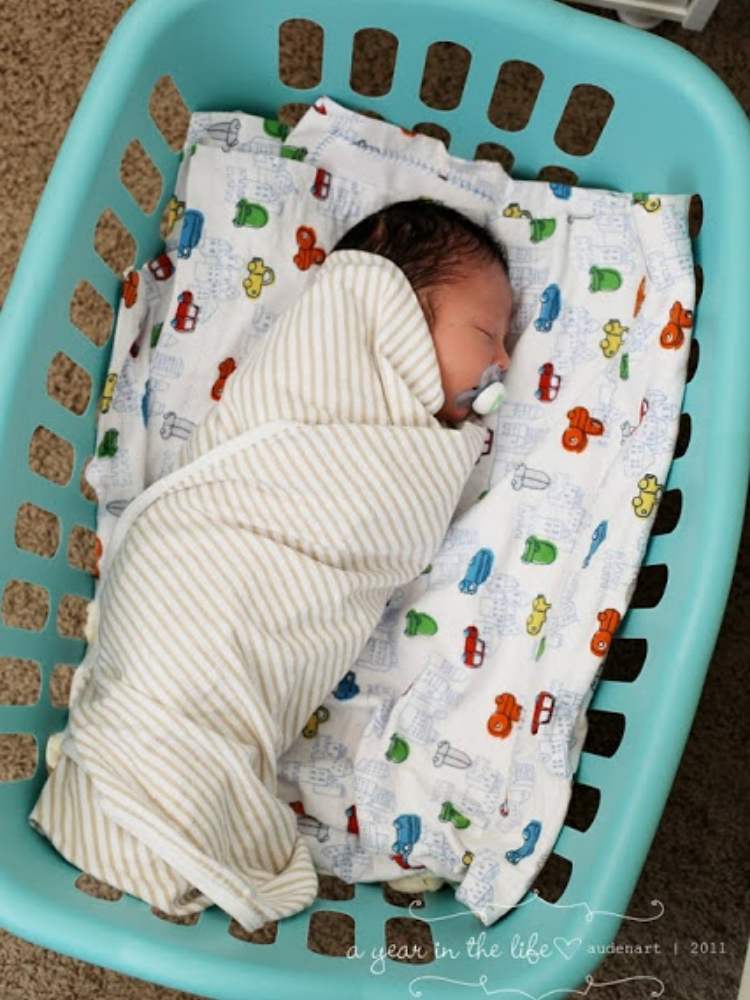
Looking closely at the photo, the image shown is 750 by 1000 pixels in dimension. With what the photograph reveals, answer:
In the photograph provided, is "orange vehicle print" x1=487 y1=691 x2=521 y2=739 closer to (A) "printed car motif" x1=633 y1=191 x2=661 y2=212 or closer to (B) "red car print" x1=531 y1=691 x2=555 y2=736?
(B) "red car print" x1=531 y1=691 x2=555 y2=736

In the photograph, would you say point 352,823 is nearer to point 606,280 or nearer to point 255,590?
point 255,590

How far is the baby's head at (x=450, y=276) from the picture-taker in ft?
3.56

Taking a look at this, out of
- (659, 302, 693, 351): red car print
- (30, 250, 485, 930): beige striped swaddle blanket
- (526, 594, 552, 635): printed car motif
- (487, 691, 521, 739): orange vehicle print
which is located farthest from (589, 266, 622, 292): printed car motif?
(487, 691, 521, 739): orange vehicle print

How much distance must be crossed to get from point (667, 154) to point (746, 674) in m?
0.57

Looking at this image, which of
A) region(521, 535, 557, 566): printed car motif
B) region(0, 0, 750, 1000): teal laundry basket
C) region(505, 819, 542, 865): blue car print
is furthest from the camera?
region(521, 535, 557, 566): printed car motif

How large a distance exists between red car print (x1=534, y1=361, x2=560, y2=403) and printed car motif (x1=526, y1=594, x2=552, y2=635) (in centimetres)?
21

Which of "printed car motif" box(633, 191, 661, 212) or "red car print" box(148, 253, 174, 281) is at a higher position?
"printed car motif" box(633, 191, 661, 212)

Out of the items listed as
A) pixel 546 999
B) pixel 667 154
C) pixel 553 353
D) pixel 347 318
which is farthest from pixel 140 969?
pixel 667 154

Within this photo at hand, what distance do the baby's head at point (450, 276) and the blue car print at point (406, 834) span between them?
1.32 ft

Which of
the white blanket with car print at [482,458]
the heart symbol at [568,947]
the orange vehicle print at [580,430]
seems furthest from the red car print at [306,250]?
the heart symbol at [568,947]

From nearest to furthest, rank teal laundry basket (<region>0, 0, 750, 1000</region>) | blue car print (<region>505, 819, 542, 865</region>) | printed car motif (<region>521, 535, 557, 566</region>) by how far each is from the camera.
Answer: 1. teal laundry basket (<region>0, 0, 750, 1000</region>)
2. blue car print (<region>505, 819, 542, 865</region>)
3. printed car motif (<region>521, 535, 557, 566</region>)

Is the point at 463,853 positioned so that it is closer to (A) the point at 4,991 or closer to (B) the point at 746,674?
(B) the point at 746,674

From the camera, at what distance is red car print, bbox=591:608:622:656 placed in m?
1.05

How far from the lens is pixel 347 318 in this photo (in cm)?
105
